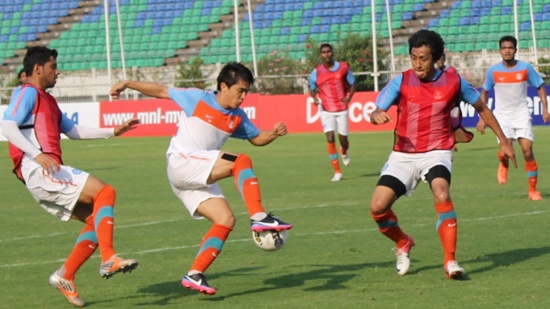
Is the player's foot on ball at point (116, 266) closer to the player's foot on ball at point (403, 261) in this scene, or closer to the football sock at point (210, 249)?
the football sock at point (210, 249)

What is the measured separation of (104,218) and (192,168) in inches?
30.4

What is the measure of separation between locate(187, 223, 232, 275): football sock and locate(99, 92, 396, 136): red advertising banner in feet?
78.3

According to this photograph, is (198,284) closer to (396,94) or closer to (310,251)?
(396,94)

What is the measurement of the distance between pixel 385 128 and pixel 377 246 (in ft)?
75.4

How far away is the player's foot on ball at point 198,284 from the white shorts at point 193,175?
2.20 ft

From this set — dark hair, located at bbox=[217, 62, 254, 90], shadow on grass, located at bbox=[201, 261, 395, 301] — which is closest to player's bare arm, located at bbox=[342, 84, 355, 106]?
shadow on grass, located at bbox=[201, 261, 395, 301]

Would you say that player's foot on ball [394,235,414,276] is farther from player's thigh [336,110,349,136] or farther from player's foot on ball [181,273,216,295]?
player's thigh [336,110,349,136]

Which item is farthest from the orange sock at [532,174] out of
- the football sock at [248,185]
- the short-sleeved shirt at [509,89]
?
the football sock at [248,185]

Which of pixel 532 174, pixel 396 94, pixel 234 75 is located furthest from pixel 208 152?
→ pixel 532 174

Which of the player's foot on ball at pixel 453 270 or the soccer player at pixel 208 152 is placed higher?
the soccer player at pixel 208 152

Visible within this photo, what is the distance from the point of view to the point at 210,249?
8.69m

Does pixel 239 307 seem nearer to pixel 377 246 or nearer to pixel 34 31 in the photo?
pixel 377 246

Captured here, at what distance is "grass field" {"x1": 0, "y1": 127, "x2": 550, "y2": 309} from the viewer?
8.61m

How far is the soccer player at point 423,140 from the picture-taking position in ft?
30.7
